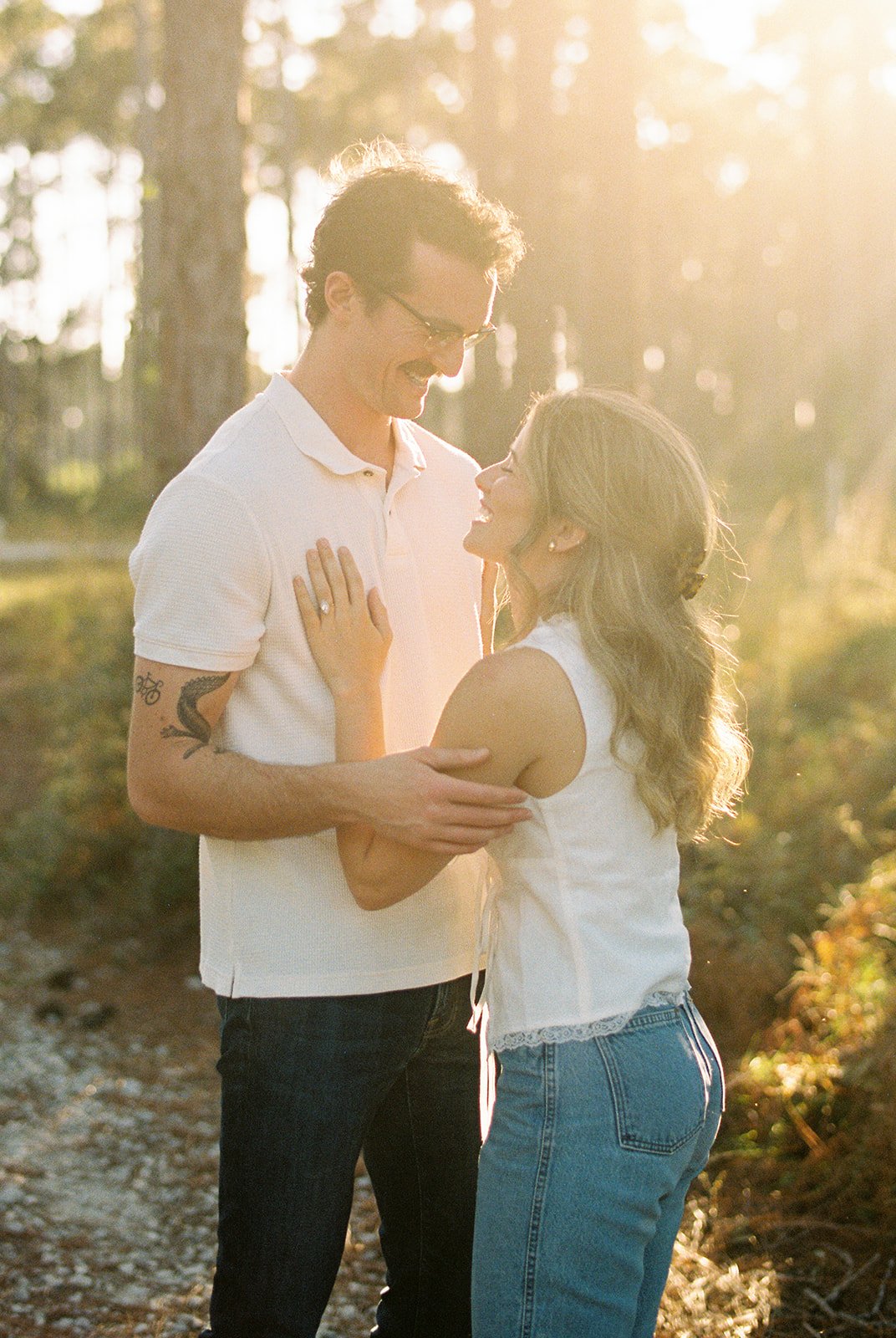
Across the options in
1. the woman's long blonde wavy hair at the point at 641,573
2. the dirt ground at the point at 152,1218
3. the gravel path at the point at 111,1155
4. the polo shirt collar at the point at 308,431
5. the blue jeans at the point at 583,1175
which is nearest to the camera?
the blue jeans at the point at 583,1175

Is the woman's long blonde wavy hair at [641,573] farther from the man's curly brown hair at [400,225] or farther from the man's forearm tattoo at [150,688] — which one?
the man's forearm tattoo at [150,688]

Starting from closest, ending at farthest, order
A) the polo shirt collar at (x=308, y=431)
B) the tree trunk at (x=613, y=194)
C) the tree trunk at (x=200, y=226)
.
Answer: the polo shirt collar at (x=308, y=431) → the tree trunk at (x=200, y=226) → the tree trunk at (x=613, y=194)

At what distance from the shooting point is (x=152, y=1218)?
4418mm

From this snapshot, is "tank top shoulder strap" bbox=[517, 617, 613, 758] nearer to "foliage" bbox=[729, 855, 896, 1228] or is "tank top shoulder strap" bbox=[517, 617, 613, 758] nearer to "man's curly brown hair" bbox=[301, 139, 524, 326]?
"man's curly brown hair" bbox=[301, 139, 524, 326]

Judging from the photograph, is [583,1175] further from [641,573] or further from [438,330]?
[438,330]

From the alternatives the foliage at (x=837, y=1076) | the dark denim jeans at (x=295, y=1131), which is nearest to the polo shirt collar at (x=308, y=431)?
the dark denim jeans at (x=295, y=1131)

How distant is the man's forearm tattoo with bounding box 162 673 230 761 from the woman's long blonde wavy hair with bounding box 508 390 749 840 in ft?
1.74

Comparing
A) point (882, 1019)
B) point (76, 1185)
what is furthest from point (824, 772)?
point (76, 1185)

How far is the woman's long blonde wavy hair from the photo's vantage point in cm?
211

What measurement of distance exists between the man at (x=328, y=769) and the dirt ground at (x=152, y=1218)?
1308 millimetres

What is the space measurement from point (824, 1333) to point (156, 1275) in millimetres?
1910

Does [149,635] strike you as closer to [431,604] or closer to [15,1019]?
[431,604]

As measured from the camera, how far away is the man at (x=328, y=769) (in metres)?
2.22

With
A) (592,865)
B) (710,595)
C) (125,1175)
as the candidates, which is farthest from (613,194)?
(592,865)
